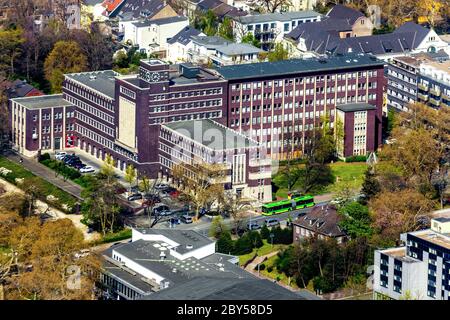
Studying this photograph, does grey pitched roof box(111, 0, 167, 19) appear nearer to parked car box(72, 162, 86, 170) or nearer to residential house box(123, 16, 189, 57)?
residential house box(123, 16, 189, 57)

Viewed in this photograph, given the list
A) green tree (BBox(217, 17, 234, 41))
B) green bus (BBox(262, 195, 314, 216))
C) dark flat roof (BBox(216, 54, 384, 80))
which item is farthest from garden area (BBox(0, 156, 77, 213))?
green tree (BBox(217, 17, 234, 41))

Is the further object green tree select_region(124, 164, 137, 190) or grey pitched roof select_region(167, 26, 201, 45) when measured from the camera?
grey pitched roof select_region(167, 26, 201, 45)

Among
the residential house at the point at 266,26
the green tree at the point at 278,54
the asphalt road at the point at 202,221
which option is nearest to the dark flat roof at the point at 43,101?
the asphalt road at the point at 202,221

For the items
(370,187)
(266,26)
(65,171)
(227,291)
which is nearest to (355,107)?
(370,187)

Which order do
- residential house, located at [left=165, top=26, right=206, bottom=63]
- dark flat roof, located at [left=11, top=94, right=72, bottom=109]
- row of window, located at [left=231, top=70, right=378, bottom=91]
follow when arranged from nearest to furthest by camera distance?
row of window, located at [left=231, top=70, right=378, bottom=91]
dark flat roof, located at [left=11, top=94, right=72, bottom=109]
residential house, located at [left=165, top=26, right=206, bottom=63]

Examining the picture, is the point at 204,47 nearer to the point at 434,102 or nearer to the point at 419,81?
the point at 419,81
